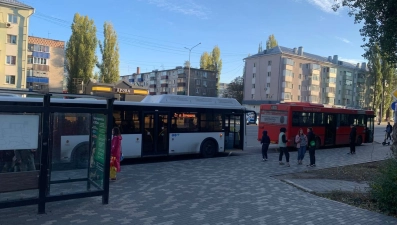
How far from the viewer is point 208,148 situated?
15961 millimetres

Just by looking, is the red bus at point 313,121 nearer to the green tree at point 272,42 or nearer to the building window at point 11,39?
the building window at point 11,39

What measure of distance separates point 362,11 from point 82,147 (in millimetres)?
12141

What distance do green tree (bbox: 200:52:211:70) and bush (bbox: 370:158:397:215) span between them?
82846 mm

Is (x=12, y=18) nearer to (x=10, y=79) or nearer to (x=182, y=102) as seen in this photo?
(x=10, y=79)

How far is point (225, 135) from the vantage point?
1666 centimetres

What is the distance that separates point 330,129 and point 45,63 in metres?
48.5

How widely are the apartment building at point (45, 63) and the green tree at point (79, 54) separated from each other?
5.69 metres

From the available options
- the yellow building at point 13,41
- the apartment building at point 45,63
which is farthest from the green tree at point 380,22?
the apartment building at point 45,63

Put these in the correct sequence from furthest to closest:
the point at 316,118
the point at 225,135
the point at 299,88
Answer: the point at 299,88 → the point at 316,118 → the point at 225,135

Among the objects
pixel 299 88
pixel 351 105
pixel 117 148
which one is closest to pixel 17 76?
pixel 117 148

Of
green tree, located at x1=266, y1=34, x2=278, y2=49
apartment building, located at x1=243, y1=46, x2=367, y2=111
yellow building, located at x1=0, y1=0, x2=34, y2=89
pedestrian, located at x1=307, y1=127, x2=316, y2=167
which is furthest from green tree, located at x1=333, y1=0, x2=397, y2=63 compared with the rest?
green tree, located at x1=266, y1=34, x2=278, y2=49

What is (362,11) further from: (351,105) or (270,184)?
(351,105)

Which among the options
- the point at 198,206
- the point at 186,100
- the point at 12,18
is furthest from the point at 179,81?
the point at 198,206

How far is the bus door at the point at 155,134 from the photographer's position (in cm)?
1391
